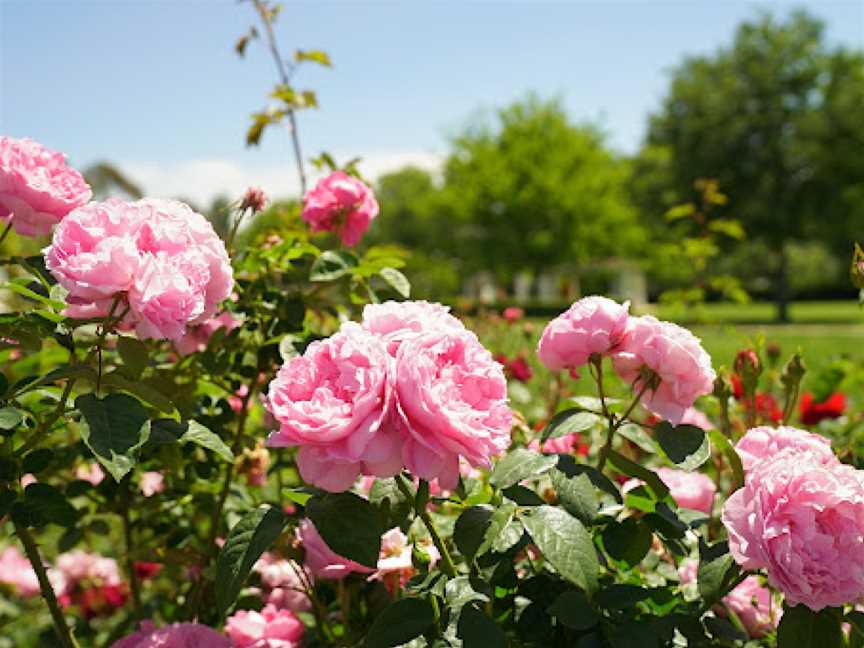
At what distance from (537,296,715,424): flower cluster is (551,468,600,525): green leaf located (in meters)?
0.14

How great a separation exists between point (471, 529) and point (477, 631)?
106 millimetres

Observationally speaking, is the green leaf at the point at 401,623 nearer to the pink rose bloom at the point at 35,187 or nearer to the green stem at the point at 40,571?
the green stem at the point at 40,571

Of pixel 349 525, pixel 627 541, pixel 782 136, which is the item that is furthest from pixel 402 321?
pixel 782 136

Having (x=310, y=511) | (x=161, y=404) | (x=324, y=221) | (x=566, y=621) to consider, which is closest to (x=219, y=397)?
(x=324, y=221)

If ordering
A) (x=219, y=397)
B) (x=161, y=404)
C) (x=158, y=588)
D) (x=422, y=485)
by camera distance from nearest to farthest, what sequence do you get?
(x=422, y=485) < (x=161, y=404) < (x=219, y=397) < (x=158, y=588)

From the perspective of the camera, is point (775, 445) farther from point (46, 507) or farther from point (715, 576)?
point (46, 507)

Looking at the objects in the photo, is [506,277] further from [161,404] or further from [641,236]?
[161,404]

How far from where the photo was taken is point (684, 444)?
1046 mm

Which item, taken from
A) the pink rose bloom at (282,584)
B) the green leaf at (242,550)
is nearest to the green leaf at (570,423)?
the green leaf at (242,550)

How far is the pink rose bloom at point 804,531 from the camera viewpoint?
2.93 ft

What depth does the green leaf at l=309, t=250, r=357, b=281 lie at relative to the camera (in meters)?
1.36

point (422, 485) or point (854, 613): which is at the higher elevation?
point (422, 485)

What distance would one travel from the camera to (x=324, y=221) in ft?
5.31

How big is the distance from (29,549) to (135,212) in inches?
19.9
